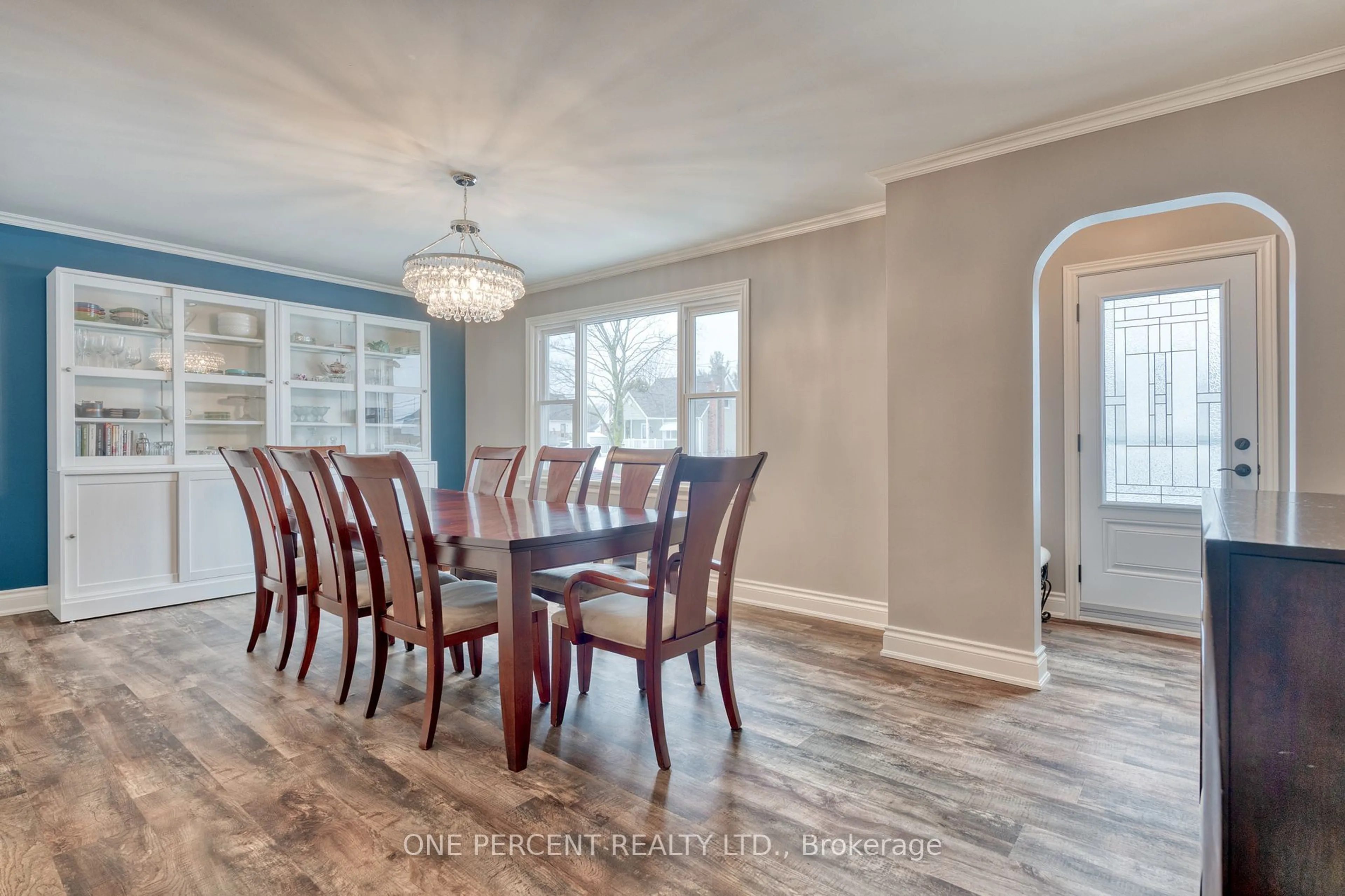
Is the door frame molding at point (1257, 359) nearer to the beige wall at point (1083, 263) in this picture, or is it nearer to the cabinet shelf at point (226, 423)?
the beige wall at point (1083, 263)

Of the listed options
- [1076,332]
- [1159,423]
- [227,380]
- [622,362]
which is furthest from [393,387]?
[1159,423]

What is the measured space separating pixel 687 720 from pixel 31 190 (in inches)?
174

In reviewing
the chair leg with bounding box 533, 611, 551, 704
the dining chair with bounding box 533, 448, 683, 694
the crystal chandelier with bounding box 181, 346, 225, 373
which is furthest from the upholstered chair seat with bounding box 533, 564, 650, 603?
the crystal chandelier with bounding box 181, 346, 225, 373

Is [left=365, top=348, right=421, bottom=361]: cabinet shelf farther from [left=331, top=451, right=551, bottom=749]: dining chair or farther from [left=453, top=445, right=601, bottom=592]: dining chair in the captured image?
[left=331, top=451, right=551, bottom=749]: dining chair

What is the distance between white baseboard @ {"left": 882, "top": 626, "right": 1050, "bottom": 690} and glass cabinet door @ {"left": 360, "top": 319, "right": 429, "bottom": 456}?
420cm

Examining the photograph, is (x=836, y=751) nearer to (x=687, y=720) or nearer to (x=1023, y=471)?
(x=687, y=720)

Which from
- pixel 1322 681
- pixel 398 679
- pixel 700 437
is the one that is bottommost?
pixel 398 679

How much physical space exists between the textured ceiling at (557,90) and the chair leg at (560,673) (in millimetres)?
2079

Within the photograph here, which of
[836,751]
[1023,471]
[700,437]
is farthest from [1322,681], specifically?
[700,437]

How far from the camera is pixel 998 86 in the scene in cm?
245

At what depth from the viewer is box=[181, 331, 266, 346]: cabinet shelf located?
4492 mm

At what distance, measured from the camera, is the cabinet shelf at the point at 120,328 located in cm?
405

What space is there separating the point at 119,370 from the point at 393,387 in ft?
6.09

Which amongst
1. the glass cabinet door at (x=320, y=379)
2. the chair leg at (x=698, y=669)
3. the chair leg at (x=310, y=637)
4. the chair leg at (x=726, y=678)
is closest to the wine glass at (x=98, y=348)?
the glass cabinet door at (x=320, y=379)
